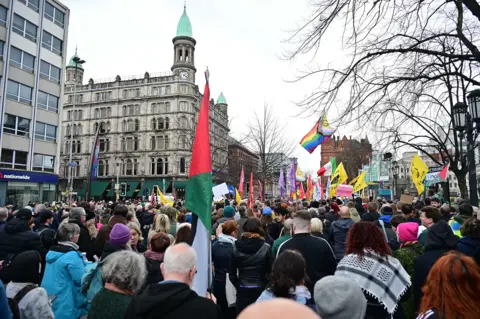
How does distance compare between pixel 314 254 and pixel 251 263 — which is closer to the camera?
pixel 314 254

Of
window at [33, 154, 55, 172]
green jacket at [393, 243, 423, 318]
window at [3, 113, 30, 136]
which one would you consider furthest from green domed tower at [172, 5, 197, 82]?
green jacket at [393, 243, 423, 318]

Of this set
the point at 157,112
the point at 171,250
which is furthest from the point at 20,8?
the point at 171,250

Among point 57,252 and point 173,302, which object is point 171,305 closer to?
point 173,302

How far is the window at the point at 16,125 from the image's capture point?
30859mm

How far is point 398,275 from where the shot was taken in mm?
3414

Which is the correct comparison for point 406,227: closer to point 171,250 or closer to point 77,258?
point 171,250

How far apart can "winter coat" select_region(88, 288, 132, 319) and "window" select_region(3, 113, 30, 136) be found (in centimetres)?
3457

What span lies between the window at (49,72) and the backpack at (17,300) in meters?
37.4

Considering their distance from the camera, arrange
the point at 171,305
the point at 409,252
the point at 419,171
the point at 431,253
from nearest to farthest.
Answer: the point at 171,305 → the point at 431,253 → the point at 409,252 → the point at 419,171

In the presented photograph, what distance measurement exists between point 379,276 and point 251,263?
1.69 metres

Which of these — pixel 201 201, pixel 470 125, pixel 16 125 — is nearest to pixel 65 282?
pixel 201 201

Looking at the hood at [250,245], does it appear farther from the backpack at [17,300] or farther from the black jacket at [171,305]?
the backpack at [17,300]

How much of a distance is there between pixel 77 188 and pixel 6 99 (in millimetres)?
39073

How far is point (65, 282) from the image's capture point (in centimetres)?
414
